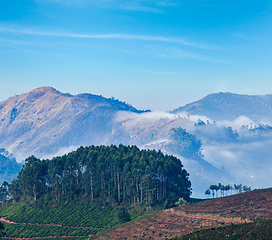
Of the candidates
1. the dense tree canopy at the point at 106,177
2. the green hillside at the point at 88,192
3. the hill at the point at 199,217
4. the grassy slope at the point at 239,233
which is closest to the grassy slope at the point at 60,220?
the green hillside at the point at 88,192

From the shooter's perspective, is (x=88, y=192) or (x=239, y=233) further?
(x=88, y=192)

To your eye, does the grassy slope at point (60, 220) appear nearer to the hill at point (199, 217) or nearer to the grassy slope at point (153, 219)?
the grassy slope at point (153, 219)

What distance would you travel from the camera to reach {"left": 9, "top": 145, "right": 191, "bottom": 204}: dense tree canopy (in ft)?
390

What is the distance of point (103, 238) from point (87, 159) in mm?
50425

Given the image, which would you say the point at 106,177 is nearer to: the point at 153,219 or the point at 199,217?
the point at 153,219

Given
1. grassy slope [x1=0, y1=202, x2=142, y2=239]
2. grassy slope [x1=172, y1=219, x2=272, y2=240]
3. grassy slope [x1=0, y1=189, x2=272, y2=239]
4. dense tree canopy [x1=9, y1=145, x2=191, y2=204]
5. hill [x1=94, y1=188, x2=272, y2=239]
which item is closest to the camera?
grassy slope [x1=172, y1=219, x2=272, y2=240]

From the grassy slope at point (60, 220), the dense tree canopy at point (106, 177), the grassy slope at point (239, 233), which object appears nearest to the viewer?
the grassy slope at point (239, 233)

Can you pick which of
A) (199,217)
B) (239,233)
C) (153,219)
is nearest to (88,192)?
(153,219)

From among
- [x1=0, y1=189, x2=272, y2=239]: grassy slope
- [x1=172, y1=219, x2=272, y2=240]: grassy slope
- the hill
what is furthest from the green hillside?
[x1=172, y1=219, x2=272, y2=240]: grassy slope

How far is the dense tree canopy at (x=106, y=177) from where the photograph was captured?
4685 inches

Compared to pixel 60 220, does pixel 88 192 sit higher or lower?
higher

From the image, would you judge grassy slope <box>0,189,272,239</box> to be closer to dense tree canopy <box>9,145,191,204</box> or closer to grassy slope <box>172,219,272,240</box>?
grassy slope <box>172,219,272,240</box>

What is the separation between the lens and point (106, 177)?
125 meters

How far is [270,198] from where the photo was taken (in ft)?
289
